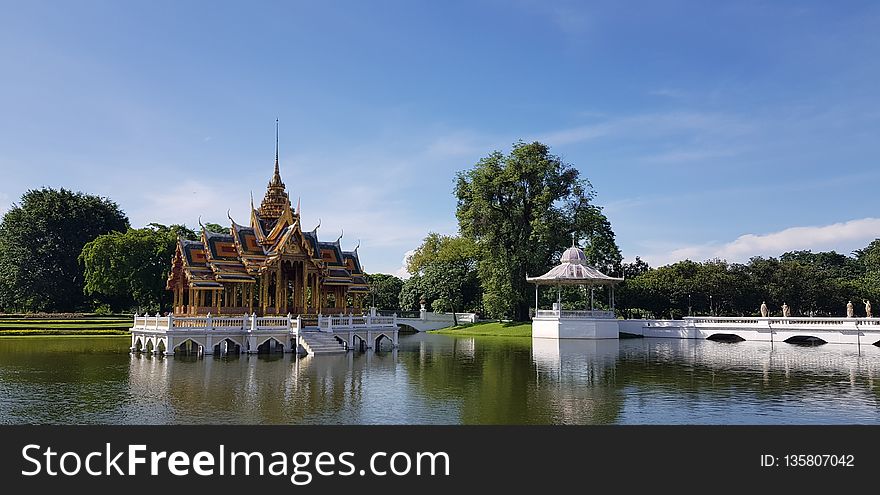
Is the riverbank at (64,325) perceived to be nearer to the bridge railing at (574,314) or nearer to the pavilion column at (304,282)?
the pavilion column at (304,282)

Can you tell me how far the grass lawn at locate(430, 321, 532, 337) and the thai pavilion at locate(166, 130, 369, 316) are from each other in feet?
59.4

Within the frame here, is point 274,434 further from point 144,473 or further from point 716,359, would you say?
point 716,359

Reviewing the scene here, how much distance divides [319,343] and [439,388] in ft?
42.4

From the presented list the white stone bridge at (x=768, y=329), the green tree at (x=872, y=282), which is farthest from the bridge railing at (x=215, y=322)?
the green tree at (x=872, y=282)

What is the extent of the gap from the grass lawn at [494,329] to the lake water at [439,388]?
18.2m

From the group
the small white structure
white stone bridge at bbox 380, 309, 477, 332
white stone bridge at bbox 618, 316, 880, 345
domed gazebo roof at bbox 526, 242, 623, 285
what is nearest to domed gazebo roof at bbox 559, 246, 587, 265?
domed gazebo roof at bbox 526, 242, 623, 285

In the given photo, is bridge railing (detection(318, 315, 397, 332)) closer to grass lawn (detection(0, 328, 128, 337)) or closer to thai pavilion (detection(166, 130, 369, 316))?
thai pavilion (detection(166, 130, 369, 316))

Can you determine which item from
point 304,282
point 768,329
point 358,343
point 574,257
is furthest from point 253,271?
point 768,329

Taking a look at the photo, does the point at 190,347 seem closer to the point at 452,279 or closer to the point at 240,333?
the point at 240,333

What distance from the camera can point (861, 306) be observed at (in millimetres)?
61219

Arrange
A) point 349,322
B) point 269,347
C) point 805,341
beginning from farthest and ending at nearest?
point 805,341
point 349,322
point 269,347

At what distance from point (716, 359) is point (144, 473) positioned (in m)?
28.2

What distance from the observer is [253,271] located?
117ft

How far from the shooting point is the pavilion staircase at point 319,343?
32.1 meters
